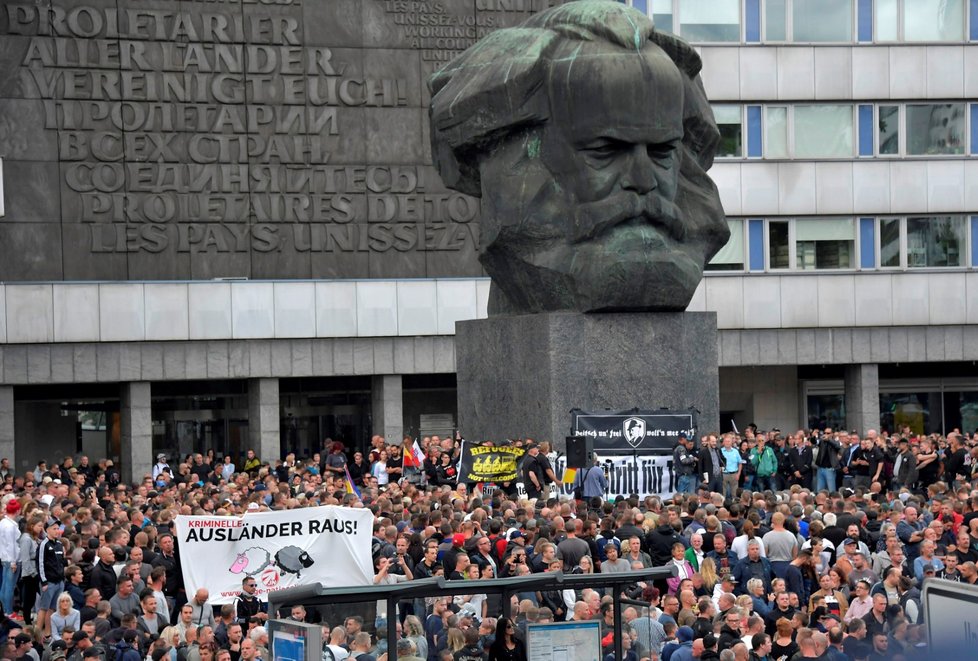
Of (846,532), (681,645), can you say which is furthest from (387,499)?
(681,645)

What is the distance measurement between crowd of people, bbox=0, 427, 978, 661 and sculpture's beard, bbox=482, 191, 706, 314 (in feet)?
8.53

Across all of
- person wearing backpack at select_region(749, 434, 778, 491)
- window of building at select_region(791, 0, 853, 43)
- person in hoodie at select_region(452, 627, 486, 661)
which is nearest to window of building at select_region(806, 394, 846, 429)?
window of building at select_region(791, 0, 853, 43)

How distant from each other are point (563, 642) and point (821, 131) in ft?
119

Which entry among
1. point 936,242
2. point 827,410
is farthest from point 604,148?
point 827,410

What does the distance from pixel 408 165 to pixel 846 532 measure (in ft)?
83.4

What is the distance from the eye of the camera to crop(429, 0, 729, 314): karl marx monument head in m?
24.6

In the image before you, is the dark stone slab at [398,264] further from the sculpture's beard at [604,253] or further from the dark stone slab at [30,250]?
the sculpture's beard at [604,253]

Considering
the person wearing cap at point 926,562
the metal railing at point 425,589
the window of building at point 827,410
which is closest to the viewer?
the metal railing at point 425,589

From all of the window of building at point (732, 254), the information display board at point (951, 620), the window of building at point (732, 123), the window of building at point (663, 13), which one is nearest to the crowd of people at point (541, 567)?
the information display board at point (951, 620)

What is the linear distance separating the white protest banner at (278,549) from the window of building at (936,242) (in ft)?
102

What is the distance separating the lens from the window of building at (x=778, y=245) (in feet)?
144

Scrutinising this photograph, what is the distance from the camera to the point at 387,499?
20.0 meters

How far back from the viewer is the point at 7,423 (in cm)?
3831

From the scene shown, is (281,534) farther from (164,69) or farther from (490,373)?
(164,69)
